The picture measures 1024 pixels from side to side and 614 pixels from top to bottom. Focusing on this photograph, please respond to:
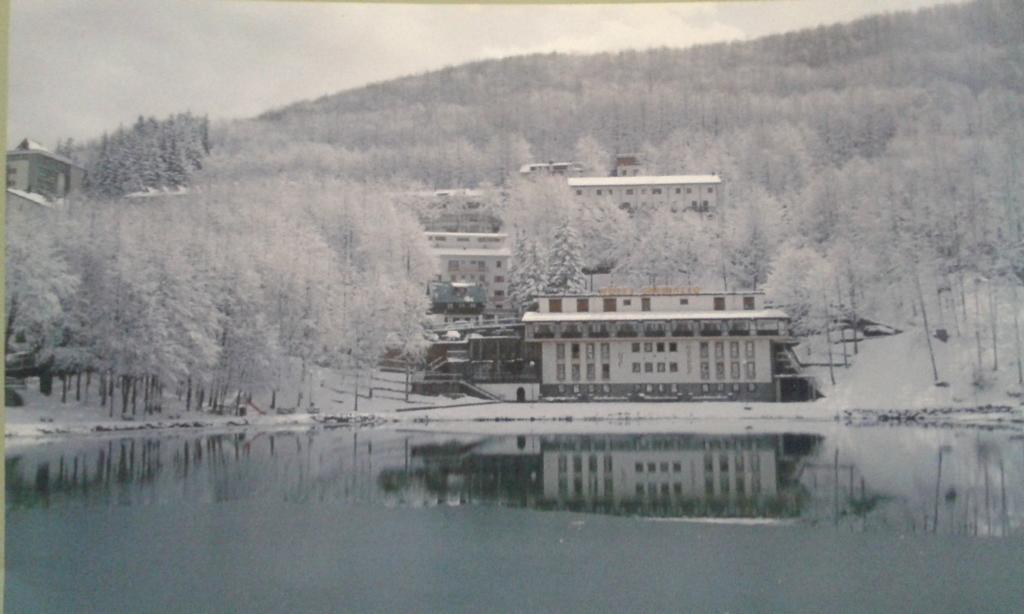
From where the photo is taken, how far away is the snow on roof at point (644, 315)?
14.0 m

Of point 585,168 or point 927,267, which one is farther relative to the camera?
point 585,168

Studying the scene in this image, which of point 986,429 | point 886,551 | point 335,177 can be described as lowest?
point 886,551

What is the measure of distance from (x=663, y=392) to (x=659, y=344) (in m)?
0.86

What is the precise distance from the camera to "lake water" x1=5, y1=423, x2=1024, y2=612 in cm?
815

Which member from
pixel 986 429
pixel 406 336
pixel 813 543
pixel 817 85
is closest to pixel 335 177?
pixel 406 336

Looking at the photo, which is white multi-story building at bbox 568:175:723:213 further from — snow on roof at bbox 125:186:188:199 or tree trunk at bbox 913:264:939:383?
snow on roof at bbox 125:186:188:199

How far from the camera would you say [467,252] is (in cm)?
1545

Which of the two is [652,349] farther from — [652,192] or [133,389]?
[133,389]

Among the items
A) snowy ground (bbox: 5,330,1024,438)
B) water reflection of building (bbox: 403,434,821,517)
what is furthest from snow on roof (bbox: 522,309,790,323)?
water reflection of building (bbox: 403,434,821,517)

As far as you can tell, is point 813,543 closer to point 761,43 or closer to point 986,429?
point 986,429

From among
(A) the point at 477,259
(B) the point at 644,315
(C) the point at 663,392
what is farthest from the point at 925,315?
(A) the point at 477,259

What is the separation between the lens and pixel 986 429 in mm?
12320

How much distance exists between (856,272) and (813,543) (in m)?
6.49

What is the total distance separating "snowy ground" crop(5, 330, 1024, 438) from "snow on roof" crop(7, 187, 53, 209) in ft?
9.28
